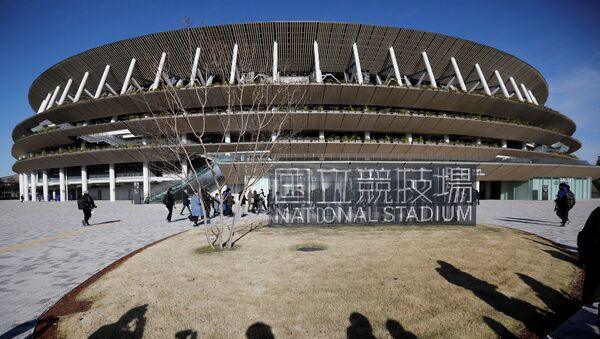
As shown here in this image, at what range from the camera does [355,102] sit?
3272cm

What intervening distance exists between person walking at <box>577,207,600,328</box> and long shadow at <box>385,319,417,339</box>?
1.87m

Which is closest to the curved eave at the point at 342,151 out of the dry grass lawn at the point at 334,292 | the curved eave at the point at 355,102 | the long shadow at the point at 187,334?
the curved eave at the point at 355,102

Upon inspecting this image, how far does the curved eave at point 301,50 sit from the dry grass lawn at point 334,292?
27.6m

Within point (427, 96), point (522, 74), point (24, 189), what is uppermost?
point (522, 74)

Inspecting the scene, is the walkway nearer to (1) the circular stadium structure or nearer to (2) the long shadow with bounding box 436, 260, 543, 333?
(2) the long shadow with bounding box 436, 260, 543, 333

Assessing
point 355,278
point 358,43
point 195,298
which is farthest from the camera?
point 358,43

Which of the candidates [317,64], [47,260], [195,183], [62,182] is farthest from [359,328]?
[62,182]

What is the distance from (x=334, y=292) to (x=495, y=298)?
105 inches

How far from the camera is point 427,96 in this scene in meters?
32.0

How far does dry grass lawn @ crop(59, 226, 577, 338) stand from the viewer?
3922mm

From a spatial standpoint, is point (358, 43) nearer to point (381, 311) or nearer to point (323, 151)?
point (323, 151)

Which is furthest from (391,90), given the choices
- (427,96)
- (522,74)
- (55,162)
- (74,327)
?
(55,162)

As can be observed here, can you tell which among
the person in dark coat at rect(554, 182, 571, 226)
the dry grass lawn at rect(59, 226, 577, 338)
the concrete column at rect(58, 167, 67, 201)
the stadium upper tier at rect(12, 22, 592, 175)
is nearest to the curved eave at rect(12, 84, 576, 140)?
the stadium upper tier at rect(12, 22, 592, 175)

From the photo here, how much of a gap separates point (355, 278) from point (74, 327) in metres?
4.69
